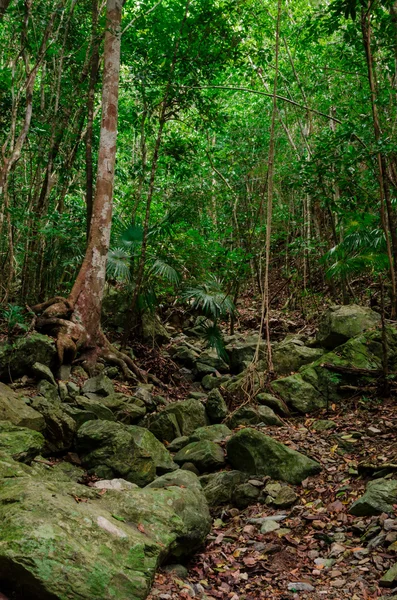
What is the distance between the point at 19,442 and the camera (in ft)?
12.1

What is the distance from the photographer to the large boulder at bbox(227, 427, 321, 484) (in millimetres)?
4867

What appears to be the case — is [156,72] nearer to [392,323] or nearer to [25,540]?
[392,323]

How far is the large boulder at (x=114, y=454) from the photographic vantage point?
4449 millimetres

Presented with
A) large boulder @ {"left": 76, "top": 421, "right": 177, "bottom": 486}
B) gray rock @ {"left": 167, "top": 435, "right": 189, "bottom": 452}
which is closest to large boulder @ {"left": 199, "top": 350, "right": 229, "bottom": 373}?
gray rock @ {"left": 167, "top": 435, "right": 189, "bottom": 452}

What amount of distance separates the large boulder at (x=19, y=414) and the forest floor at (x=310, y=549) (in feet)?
6.04

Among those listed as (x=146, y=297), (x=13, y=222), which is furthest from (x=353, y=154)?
(x=13, y=222)

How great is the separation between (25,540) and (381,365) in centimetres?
550

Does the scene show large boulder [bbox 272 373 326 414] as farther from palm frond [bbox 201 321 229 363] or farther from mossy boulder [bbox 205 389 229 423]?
palm frond [bbox 201 321 229 363]

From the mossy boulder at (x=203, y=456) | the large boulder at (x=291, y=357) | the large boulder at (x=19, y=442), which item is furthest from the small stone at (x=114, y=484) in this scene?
the large boulder at (x=291, y=357)

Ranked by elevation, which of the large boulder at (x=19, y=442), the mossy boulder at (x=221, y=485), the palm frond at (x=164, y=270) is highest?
the palm frond at (x=164, y=270)

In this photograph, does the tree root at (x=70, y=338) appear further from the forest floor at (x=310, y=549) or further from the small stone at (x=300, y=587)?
the small stone at (x=300, y=587)

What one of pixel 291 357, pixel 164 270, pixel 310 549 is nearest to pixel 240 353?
pixel 291 357

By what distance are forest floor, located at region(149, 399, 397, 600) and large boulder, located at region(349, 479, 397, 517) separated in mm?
83

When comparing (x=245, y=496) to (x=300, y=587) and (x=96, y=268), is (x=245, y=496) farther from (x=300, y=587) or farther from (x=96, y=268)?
(x=96, y=268)
